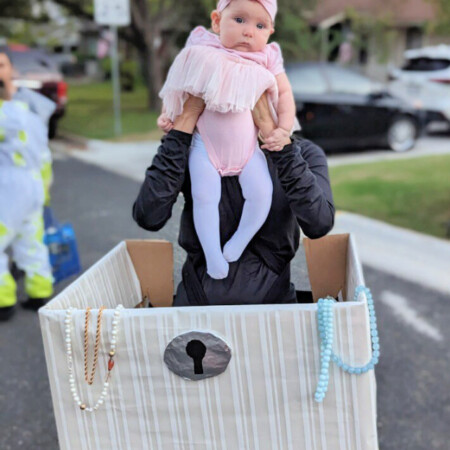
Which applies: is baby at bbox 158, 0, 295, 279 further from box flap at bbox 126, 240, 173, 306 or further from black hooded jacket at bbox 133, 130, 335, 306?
box flap at bbox 126, 240, 173, 306

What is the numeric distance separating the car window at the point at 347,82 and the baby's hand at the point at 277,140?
8538 millimetres

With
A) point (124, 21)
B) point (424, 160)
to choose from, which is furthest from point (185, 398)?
point (124, 21)

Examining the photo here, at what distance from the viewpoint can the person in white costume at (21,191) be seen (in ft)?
12.1

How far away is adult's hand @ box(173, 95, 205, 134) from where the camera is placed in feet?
5.41

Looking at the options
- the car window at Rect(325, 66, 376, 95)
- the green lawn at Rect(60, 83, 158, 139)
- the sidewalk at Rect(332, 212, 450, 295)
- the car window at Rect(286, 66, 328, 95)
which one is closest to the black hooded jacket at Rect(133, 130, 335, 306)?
the sidewalk at Rect(332, 212, 450, 295)

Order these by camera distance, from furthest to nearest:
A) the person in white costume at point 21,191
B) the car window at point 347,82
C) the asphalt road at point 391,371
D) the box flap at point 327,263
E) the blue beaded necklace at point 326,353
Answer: the car window at point 347,82, the person in white costume at point 21,191, the asphalt road at point 391,371, the box flap at point 327,263, the blue beaded necklace at point 326,353

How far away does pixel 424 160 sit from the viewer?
9.34 meters

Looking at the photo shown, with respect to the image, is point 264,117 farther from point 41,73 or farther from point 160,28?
point 160,28

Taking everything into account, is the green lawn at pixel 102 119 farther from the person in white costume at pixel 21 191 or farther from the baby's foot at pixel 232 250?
the baby's foot at pixel 232 250

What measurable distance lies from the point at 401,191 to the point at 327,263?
5409 millimetres

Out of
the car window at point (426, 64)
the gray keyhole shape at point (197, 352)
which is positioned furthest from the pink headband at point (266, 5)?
the car window at point (426, 64)

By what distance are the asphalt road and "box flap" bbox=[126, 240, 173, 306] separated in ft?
0.13

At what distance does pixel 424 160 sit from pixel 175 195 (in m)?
8.29

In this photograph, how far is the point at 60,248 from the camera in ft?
14.9
